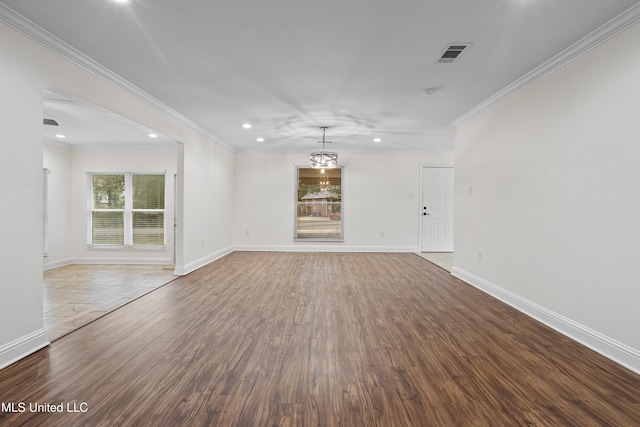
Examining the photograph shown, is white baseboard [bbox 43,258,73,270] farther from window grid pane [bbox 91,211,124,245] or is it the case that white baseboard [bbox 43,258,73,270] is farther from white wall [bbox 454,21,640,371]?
white wall [bbox 454,21,640,371]

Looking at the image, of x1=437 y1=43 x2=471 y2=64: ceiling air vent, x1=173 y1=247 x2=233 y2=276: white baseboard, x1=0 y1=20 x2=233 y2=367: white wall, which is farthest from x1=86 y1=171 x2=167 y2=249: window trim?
x1=437 y1=43 x2=471 y2=64: ceiling air vent

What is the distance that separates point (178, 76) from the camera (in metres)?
3.33

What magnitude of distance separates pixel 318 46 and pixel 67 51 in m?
2.12

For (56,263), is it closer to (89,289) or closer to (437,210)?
(89,289)

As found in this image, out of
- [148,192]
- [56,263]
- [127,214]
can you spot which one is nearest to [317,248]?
[148,192]

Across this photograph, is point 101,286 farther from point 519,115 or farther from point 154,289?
point 519,115

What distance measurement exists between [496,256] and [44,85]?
16.0 feet

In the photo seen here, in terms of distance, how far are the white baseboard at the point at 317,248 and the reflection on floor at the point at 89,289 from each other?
2162 millimetres

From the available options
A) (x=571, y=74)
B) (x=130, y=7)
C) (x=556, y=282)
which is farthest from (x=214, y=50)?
(x=556, y=282)

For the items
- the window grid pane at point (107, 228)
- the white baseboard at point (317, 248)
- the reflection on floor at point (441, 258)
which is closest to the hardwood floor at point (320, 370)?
the reflection on floor at point (441, 258)

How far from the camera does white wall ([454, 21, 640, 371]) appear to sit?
2.30m

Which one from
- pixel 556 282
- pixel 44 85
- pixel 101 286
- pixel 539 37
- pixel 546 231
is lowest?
pixel 101 286

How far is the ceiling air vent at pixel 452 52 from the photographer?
8.76 feet

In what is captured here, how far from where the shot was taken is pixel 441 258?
22.5ft
